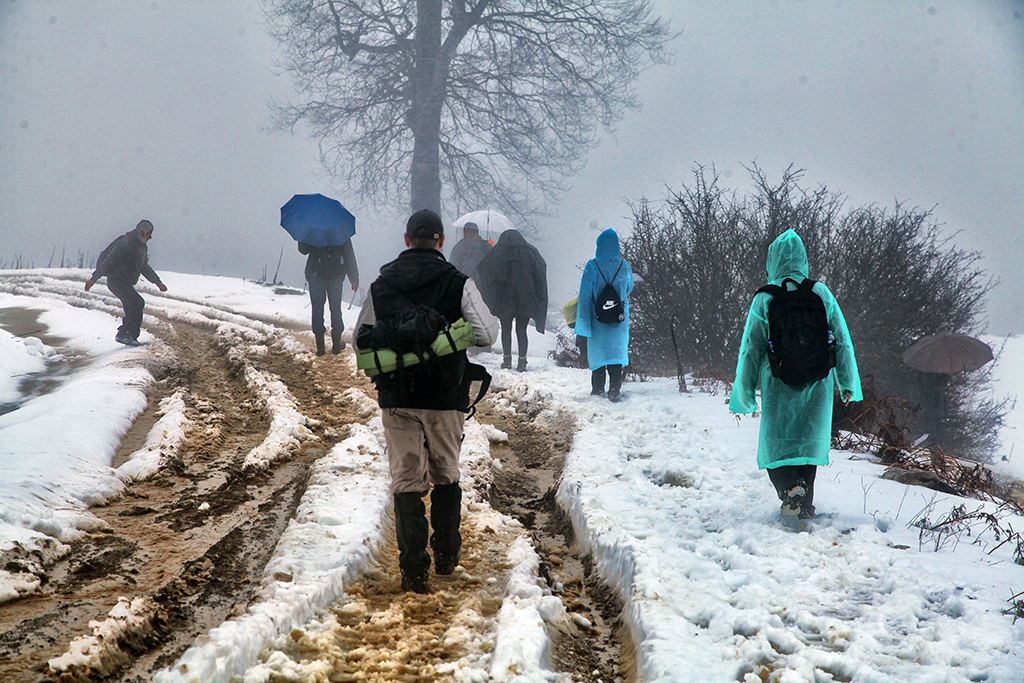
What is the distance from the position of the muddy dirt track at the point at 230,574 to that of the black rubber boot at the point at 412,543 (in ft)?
0.24

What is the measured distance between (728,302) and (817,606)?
27.8 ft

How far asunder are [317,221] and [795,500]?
820 centimetres

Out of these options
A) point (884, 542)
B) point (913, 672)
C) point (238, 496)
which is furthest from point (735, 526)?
point (238, 496)

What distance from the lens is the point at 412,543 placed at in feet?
9.82

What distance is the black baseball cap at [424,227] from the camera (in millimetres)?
3219

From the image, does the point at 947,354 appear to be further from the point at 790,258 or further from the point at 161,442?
the point at 161,442

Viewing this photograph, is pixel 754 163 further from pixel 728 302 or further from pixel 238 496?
pixel 238 496

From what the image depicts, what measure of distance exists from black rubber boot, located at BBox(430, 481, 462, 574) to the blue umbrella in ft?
24.0

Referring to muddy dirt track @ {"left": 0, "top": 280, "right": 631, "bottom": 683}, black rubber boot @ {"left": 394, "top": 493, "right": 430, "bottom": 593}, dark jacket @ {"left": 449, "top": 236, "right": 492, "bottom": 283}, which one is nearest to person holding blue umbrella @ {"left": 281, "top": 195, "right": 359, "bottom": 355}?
dark jacket @ {"left": 449, "top": 236, "right": 492, "bottom": 283}

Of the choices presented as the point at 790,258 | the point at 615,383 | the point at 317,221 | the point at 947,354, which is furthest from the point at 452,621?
the point at 947,354

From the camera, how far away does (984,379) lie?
44.5ft

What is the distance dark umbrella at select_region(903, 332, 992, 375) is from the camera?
34.7 feet

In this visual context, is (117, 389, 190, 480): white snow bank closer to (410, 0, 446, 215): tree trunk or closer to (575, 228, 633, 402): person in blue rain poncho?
(575, 228, 633, 402): person in blue rain poncho

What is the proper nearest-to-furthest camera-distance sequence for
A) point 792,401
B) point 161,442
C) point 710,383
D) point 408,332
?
1. point 408,332
2. point 792,401
3. point 161,442
4. point 710,383
